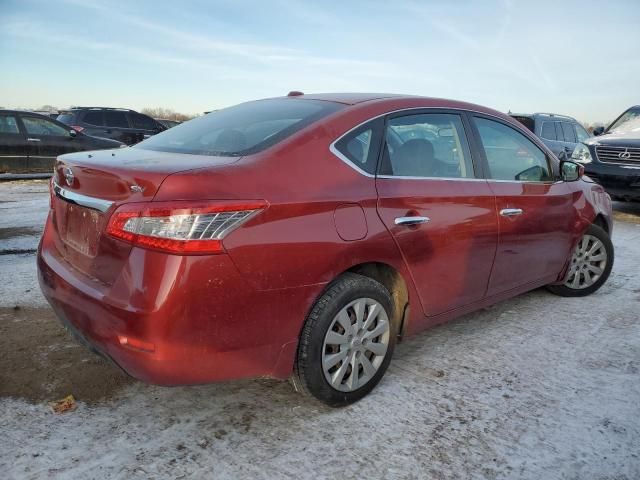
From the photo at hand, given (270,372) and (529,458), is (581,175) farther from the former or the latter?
(270,372)

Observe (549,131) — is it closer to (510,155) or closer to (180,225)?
(510,155)

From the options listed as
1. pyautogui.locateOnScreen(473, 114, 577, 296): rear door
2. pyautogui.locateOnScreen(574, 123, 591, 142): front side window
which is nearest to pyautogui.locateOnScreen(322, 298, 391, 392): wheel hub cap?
pyautogui.locateOnScreen(473, 114, 577, 296): rear door

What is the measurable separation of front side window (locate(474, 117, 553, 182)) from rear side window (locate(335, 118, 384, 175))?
96cm

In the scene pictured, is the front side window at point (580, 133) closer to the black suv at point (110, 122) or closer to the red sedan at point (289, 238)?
the red sedan at point (289, 238)

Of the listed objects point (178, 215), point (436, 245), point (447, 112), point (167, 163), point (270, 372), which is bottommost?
point (270, 372)

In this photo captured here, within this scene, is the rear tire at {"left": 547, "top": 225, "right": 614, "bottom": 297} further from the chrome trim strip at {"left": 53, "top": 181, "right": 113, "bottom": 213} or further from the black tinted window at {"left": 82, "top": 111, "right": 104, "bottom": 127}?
the black tinted window at {"left": 82, "top": 111, "right": 104, "bottom": 127}

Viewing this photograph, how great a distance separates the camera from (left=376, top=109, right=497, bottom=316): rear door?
2.75 metres

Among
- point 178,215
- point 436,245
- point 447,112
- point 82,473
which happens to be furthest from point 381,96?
point 82,473

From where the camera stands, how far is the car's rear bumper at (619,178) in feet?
26.4

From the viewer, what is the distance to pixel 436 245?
291 cm

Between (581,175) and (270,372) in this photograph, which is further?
(581,175)

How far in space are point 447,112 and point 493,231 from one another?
78 centimetres

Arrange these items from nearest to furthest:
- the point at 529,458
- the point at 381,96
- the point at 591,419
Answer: the point at 529,458 < the point at 591,419 < the point at 381,96

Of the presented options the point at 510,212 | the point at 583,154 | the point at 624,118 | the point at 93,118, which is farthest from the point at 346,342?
the point at 93,118
